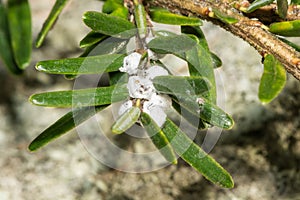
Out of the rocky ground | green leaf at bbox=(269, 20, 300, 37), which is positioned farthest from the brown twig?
the rocky ground

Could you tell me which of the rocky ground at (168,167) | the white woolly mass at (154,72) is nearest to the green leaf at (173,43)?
the white woolly mass at (154,72)

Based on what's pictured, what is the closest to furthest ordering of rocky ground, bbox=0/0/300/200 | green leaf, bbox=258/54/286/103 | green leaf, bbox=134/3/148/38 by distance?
green leaf, bbox=258/54/286/103
green leaf, bbox=134/3/148/38
rocky ground, bbox=0/0/300/200

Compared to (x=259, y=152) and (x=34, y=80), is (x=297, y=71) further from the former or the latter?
(x=34, y=80)

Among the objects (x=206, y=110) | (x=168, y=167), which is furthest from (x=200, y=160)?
(x=168, y=167)

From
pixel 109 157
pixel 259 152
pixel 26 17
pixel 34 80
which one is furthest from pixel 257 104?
pixel 26 17

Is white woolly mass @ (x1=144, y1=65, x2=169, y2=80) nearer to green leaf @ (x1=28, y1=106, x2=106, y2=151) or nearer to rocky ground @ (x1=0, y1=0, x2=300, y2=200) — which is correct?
green leaf @ (x1=28, y1=106, x2=106, y2=151)

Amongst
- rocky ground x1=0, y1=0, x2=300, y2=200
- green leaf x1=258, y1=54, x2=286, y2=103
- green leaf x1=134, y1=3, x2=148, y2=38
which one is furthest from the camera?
rocky ground x1=0, y1=0, x2=300, y2=200

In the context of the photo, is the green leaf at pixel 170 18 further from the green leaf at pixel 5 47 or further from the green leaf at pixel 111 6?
the green leaf at pixel 5 47
